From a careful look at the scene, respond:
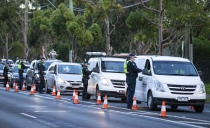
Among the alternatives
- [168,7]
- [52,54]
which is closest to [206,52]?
[168,7]

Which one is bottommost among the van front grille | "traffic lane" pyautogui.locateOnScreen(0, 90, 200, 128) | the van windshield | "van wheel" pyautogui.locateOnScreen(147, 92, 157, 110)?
"traffic lane" pyautogui.locateOnScreen(0, 90, 200, 128)

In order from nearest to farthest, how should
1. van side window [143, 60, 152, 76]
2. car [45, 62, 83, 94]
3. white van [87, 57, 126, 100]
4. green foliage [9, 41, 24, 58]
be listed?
van side window [143, 60, 152, 76] → white van [87, 57, 126, 100] → car [45, 62, 83, 94] → green foliage [9, 41, 24, 58]

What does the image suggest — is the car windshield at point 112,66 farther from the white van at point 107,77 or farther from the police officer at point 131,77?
the police officer at point 131,77

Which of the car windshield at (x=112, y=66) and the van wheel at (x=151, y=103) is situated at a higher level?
the car windshield at (x=112, y=66)

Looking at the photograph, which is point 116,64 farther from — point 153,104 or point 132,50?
point 132,50

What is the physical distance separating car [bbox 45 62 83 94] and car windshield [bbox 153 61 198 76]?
31.7 ft

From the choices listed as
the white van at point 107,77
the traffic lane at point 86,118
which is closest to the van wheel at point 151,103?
the traffic lane at point 86,118

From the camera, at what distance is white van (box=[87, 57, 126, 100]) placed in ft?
80.3

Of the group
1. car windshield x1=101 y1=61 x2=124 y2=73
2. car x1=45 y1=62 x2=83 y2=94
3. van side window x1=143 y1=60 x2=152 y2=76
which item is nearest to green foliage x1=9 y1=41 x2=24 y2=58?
car x1=45 y1=62 x2=83 y2=94

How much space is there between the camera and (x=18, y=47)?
12388 cm

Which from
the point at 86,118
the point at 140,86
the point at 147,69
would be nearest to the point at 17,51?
the point at 140,86

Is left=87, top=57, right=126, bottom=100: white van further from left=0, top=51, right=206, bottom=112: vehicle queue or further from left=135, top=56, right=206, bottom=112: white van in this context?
left=135, top=56, right=206, bottom=112: white van

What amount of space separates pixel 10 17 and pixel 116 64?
155ft

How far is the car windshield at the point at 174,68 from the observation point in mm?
19931
